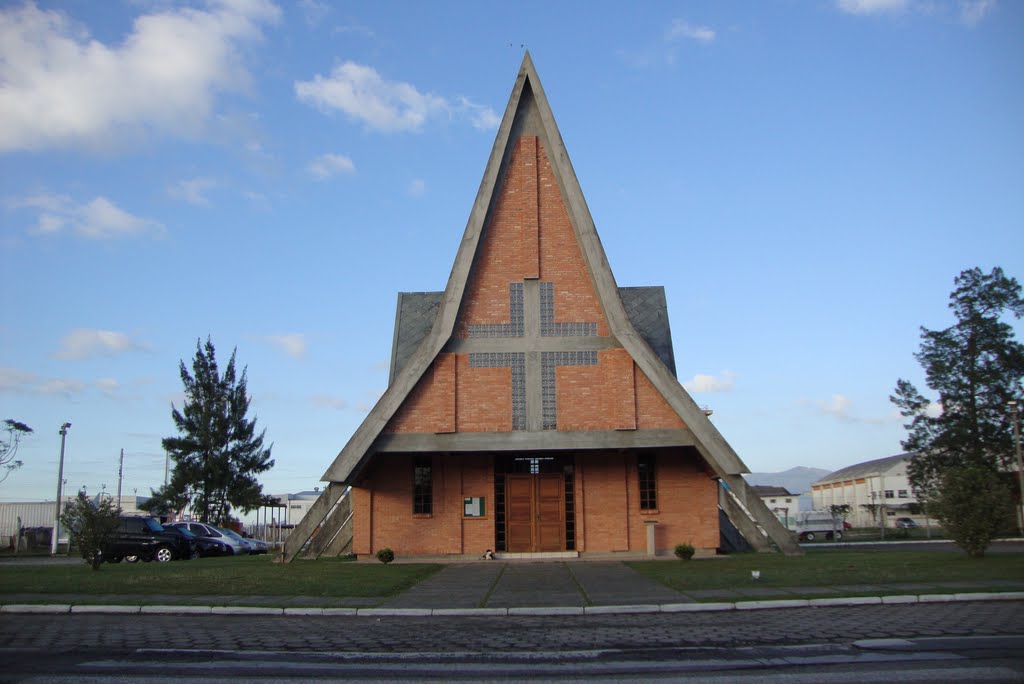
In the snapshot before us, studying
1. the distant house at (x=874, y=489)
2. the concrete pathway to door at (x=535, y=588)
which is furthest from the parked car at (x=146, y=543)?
the distant house at (x=874, y=489)

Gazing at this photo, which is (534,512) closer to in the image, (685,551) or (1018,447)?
(685,551)

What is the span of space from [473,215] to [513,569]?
10.3 meters

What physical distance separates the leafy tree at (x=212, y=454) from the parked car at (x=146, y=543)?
18839mm

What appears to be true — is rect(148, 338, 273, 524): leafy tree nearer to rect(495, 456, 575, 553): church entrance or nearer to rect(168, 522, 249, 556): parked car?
rect(168, 522, 249, 556): parked car

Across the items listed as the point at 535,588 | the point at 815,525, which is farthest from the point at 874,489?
the point at 535,588

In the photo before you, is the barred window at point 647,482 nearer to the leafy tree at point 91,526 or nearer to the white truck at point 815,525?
the leafy tree at point 91,526

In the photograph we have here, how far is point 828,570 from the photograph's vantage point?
17656 millimetres

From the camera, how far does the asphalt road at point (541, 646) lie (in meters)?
7.87

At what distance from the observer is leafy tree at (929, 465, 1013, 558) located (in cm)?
2020

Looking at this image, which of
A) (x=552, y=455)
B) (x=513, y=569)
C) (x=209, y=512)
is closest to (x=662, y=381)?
(x=552, y=455)

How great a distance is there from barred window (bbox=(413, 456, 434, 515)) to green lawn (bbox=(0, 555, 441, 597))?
3826mm

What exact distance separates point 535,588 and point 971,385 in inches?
1621

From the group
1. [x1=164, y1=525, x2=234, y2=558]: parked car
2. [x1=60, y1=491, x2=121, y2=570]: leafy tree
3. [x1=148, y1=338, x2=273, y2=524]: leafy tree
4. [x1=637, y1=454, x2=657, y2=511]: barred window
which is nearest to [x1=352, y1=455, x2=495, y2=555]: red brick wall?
[x1=637, y1=454, x2=657, y2=511]: barred window

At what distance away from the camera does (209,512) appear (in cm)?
5094
